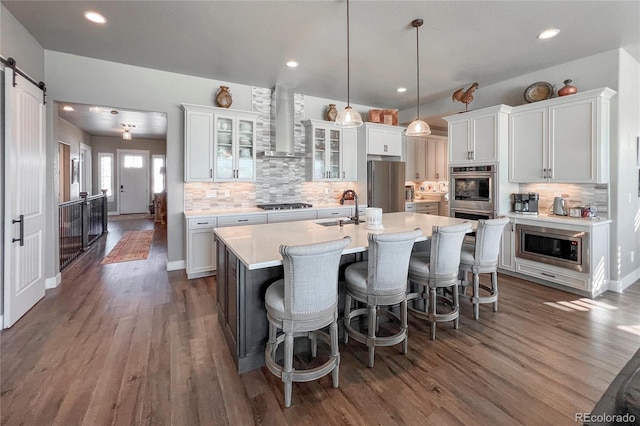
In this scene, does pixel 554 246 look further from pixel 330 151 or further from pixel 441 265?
pixel 330 151

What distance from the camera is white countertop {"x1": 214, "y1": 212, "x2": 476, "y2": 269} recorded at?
6.31 feet

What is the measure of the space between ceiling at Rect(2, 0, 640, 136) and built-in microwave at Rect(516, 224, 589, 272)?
214cm

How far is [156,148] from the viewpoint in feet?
34.9

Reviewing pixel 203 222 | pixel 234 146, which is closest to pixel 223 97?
pixel 234 146

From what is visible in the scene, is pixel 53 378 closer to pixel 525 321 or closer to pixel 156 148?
pixel 525 321

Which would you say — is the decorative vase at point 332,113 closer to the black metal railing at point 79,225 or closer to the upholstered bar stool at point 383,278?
the upholstered bar stool at point 383,278

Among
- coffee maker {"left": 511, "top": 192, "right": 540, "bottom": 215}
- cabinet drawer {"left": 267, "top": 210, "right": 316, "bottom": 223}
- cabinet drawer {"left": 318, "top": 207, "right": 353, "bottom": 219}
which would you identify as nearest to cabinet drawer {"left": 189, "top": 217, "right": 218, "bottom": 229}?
cabinet drawer {"left": 267, "top": 210, "right": 316, "bottom": 223}

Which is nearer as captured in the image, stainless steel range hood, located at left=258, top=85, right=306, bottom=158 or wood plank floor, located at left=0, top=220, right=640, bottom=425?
wood plank floor, located at left=0, top=220, right=640, bottom=425

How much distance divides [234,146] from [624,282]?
5396 mm

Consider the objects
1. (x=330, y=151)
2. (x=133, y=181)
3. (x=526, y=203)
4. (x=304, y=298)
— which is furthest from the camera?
(x=133, y=181)

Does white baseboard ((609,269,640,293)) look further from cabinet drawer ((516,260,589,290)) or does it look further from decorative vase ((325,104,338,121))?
decorative vase ((325,104,338,121))

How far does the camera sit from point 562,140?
3746 mm

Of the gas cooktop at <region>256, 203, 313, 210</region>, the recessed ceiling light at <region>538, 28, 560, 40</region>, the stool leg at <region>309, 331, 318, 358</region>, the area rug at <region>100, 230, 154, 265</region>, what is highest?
→ the recessed ceiling light at <region>538, 28, 560, 40</region>

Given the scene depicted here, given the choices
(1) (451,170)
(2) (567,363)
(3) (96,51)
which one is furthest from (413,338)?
(3) (96,51)
